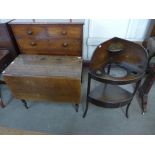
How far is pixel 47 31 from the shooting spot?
1.62 meters

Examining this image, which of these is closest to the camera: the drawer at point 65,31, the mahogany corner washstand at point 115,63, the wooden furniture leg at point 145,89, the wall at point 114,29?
the mahogany corner washstand at point 115,63

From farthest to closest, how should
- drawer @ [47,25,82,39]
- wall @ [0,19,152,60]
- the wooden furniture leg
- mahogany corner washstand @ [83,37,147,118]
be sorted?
wall @ [0,19,152,60] → the wooden furniture leg → drawer @ [47,25,82,39] → mahogany corner washstand @ [83,37,147,118]

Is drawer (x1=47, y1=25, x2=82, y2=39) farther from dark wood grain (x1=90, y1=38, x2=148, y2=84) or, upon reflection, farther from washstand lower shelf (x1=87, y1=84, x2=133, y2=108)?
washstand lower shelf (x1=87, y1=84, x2=133, y2=108)

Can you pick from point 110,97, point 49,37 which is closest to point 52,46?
point 49,37

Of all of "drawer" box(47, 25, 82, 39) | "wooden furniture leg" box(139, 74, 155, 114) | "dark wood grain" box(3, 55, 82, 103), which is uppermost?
"drawer" box(47, 25, 82, 39)

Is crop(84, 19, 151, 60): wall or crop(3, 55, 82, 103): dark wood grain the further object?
crop(84, 19, 151, 60): wall

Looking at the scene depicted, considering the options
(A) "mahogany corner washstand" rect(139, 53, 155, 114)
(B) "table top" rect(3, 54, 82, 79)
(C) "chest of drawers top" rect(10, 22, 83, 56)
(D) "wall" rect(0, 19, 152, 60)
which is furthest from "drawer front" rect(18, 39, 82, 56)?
(A) "mahogany corner washstand" rect(139, 53, 155, 114)

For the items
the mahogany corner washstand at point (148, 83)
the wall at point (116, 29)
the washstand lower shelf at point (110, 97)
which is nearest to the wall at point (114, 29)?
the wall at point (116, 29)

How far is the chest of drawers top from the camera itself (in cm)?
158

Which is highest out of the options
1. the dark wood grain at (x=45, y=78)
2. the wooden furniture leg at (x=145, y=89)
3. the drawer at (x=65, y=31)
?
the drawer at (x=65, y=31)

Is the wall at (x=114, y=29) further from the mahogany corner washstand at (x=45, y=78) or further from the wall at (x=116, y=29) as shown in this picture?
the mahogany corner washstand at (x=45, y=78)

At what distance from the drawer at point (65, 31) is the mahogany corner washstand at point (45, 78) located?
27cm

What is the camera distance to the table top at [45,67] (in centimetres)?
144
